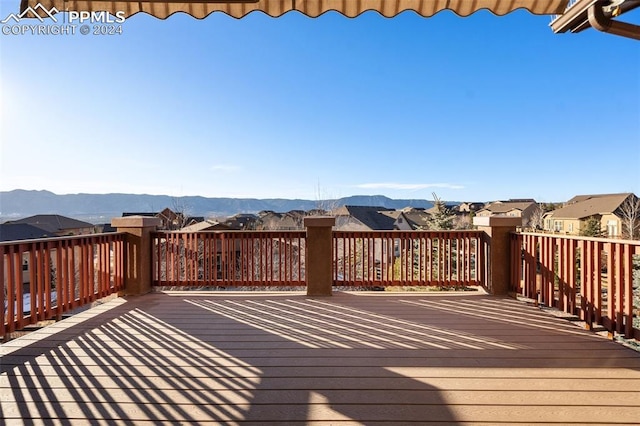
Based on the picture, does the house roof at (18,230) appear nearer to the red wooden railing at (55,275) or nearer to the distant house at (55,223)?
the distant house at (55,223)

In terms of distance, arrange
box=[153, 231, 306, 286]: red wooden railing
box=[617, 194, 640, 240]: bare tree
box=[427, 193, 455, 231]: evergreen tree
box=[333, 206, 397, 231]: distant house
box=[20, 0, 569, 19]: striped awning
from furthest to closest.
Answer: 1. box=[333, 206, 397, 231]: distant house
2. box=[617, 194, 640, 240]: bare tree
3. box=[427, 193, 455, 231]: evergreen tree
4. box=[153, 231, 306, 286]: red wooden railing
5. box=[20, 0, 569, 19]: striped awning

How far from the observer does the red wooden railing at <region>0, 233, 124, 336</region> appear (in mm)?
2564

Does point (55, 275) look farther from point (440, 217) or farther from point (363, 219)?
point (363, 219)

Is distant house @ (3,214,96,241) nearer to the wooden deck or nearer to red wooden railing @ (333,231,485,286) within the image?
the wooden deck

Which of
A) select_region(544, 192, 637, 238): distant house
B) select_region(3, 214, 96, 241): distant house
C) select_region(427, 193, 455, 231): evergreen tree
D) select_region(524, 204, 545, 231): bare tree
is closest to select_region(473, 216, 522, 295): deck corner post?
select_region(427, 193, 455, 231): evergreen tree

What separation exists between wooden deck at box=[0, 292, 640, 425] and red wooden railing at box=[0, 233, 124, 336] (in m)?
0.22

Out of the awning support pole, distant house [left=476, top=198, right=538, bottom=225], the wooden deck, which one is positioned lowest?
the wooden deck

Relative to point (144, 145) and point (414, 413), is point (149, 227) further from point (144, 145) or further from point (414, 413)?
point (144, 145)

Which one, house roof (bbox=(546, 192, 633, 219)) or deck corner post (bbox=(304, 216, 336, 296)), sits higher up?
house roof (bbox=(546, 192, 633, 219))

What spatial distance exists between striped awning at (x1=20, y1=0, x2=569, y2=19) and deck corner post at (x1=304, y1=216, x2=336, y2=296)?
2319mm

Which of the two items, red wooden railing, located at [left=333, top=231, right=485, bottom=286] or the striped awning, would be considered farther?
red wooden railing, located at [left=333, top=231, right=485, bottom=286]

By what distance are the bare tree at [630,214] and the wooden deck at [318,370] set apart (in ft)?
77.3

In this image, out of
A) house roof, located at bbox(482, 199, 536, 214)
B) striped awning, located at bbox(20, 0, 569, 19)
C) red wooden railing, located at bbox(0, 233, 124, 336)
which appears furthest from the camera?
house roof, located at bbox(482, 199, 536, 214)

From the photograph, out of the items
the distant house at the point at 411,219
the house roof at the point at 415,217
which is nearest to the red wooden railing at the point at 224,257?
the distant house at the point at 411,219
